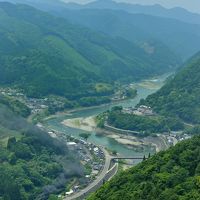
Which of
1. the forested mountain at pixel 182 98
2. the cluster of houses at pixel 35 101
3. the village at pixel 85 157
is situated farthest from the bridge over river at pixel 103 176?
the cluster of houses at pixel 35 101

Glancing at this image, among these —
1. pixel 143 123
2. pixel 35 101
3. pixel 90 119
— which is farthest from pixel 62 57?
pixel 143 123

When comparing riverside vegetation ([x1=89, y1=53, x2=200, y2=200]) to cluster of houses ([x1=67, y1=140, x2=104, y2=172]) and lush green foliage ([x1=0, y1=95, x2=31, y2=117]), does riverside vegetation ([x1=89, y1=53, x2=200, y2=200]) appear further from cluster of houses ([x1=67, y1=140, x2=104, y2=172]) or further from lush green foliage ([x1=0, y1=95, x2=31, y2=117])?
lush green foliage ([x1=0, y1=95, x2=31, y2=117])

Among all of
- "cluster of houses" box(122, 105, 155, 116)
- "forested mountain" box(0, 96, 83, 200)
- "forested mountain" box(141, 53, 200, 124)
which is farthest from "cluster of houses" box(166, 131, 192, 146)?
"forested mountain" box(0, 96, 83, 200)

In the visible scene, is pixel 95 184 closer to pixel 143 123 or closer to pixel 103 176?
pixel 103 176

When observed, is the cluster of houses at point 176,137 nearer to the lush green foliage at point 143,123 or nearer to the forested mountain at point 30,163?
the lush green foliage at point 143,123

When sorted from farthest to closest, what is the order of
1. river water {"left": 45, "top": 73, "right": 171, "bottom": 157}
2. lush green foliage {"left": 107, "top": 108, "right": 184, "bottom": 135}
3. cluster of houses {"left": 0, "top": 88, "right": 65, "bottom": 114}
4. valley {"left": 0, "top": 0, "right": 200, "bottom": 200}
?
cluster of houses {"left": 0, "top": 88, "right": 65, "bottom": 114}
lush green foliage {"left": 107, "top": 108, "right": 184, "bottom": 135}
river water {"left": 45, "top": 73, "right": 171, "bottom": 157}
valley {"left": 0, "top": 0, "right": 200, "bottom": 200}

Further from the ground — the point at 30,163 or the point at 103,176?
the point at 30,163
